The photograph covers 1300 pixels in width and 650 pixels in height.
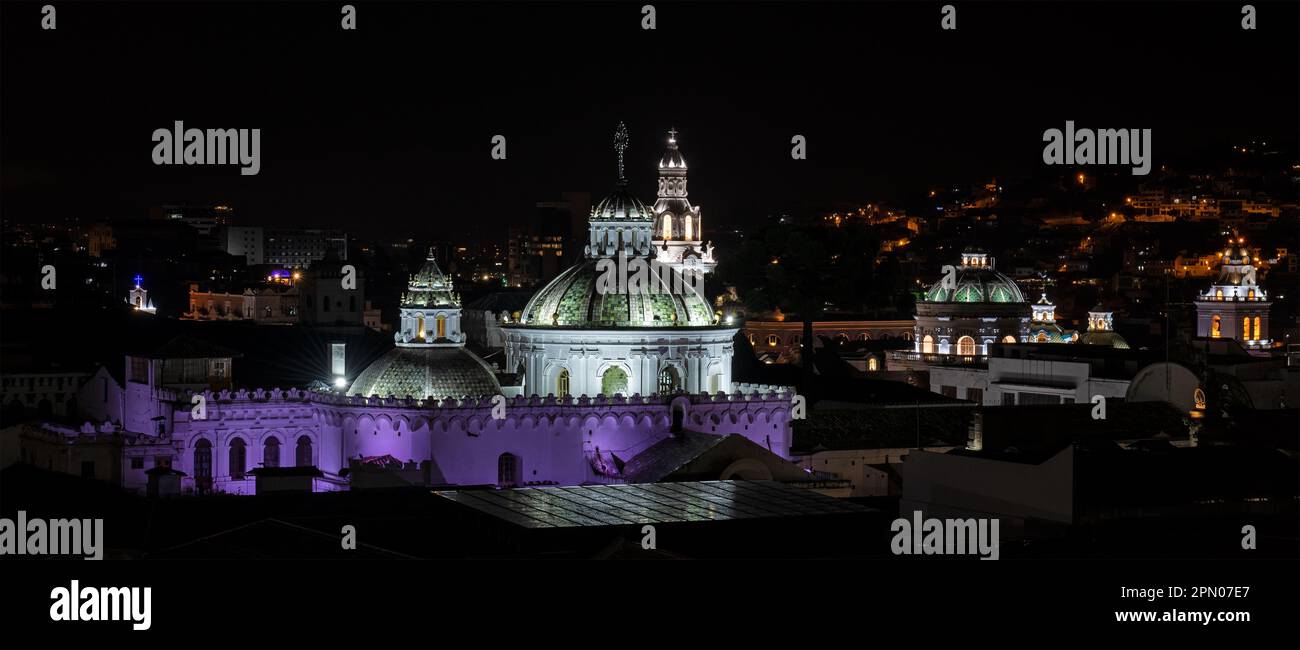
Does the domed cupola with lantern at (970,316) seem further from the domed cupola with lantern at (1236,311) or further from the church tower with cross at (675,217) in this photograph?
the church tower with cross at (675,217)

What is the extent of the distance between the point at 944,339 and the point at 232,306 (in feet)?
194

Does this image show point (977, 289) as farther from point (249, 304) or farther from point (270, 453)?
point (270, 453)

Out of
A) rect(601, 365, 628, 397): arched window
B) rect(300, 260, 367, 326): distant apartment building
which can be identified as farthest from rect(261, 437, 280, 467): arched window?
rect(300, 260, 367, 326): distant apartment building

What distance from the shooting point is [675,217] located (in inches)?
5340

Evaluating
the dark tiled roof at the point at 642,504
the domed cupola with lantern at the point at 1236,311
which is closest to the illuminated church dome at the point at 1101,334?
the domed cupola with lantern at the point at 1236,311

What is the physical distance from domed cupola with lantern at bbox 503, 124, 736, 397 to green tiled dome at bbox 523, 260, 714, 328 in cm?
3

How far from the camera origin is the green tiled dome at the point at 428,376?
67.6 metres

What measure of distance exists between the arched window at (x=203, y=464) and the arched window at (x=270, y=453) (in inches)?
70.3

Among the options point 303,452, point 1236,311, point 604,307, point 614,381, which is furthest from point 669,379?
point 1236,311
